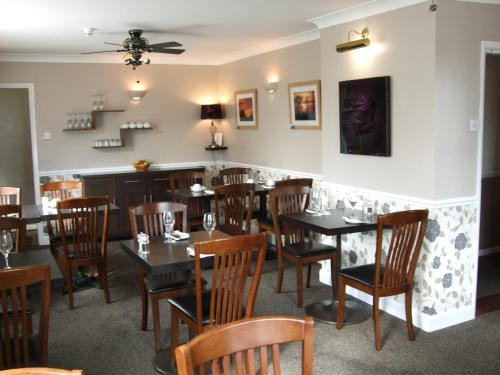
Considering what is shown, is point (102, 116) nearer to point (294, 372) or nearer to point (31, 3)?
point (31, 3)

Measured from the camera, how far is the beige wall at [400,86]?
3.73 meters

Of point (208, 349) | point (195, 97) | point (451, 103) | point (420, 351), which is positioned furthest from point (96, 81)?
point (208, 349)

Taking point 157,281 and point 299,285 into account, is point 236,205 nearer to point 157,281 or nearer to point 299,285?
point 299,285

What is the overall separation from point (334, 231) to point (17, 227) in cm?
220

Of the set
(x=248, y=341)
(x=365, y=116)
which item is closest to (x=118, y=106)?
(x=365, y=116)

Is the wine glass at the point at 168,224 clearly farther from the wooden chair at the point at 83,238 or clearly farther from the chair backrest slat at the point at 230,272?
the wooden chair at the point at 83,238

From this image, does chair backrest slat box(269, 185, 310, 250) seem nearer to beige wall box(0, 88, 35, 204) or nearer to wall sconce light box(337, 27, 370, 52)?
wall sconce light box(337, 27, 370, 52)

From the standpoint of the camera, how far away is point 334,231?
3.71 m

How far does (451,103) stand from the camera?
12.2 feet

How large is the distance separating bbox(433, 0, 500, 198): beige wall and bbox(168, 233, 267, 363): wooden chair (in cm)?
166

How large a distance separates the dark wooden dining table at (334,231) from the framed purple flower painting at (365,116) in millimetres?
565

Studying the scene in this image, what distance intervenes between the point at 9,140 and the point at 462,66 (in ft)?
23.4

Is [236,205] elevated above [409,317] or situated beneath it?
elevated above

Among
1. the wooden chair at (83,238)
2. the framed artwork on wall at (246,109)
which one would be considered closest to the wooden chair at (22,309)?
the wooden chair at (83,238)
